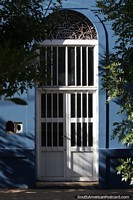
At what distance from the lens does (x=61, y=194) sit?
8.39 metres

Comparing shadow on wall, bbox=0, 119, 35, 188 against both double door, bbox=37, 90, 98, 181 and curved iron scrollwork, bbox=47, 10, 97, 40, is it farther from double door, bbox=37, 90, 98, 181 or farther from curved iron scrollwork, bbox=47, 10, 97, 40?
curved iron scrollwork, bbox=47, 10, 97, 40

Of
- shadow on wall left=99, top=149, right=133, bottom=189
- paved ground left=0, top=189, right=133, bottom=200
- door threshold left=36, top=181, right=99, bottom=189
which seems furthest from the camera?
door threshold left=36, top=181, right=99, bottom=189

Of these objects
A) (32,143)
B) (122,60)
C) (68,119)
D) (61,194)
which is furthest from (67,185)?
(122,60)

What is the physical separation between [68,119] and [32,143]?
91 cm

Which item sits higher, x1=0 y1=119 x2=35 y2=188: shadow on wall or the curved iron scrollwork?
the curved iron scrollwork

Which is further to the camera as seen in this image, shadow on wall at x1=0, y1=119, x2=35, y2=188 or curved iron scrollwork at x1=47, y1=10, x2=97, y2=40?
curved iron scrollwork at x1=47, y1=10, x2=97, y2=40

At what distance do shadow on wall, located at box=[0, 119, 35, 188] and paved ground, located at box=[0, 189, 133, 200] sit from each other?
184mm

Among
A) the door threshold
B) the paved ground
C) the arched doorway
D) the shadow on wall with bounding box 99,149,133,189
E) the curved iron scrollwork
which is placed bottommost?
the paved ground

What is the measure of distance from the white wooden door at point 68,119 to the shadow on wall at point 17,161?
0.95 feet

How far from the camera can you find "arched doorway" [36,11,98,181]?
892cm

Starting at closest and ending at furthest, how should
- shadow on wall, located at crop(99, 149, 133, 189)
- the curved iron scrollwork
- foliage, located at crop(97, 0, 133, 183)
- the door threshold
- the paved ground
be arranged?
1. foliage, located at crop(97, 0, 133, 183)
2. the paved ground
3. shadow on wall, located at crop(99, 149, 133, 189)
4. the door threshold
5. the curved iron scrollwork

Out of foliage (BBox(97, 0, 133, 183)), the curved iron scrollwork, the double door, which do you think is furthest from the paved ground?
the curved iron scrollwork

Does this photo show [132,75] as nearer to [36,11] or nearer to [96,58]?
[36,11]

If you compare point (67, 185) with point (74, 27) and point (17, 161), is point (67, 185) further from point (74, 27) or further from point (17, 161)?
point (74, 27)
